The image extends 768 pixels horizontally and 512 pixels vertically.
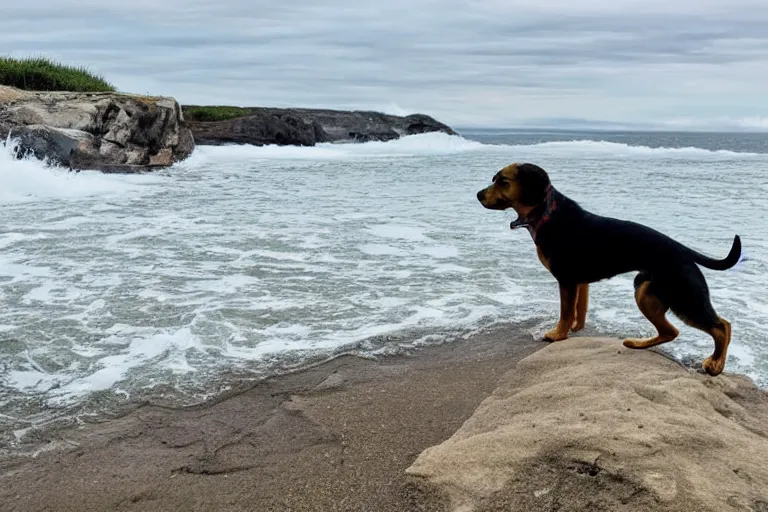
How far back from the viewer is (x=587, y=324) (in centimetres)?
551

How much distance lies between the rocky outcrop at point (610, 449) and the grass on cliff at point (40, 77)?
2569 cm

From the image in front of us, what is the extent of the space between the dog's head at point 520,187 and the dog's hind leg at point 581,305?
0.84 m

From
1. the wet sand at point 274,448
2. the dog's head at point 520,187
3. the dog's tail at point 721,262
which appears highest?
the dog's head at point 520,187

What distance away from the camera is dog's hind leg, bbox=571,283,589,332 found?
16.4ft

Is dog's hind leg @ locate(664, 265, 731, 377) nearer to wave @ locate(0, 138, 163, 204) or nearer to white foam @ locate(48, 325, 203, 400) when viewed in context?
white foam @ locate(48, 325, 203, 400)

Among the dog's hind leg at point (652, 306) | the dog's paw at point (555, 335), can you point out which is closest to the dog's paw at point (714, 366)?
the dog's hind leg at point (652, 306)

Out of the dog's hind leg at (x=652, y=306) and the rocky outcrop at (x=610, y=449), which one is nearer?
the rocky outcrop at (x=610, y=449)

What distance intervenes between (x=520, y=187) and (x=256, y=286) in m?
2.97

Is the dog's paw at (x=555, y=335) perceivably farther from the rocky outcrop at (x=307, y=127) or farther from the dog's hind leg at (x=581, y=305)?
the rocky outcrop at (x=307, y=127)

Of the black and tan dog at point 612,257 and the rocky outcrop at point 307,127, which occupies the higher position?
the rocky outcrop at point 307,127

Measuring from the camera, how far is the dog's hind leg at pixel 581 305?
5.00 m

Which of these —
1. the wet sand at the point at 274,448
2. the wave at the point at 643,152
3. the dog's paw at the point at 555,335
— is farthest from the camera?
the wave at the point at 643,152

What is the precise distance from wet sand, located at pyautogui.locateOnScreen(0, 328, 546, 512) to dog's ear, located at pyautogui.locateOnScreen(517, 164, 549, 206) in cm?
108

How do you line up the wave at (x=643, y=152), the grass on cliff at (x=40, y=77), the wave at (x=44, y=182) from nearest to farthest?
the wave at (x=44, y=182) < the grass on cliff at (x=40, y=77) < the wave at (x=643, y=152)
